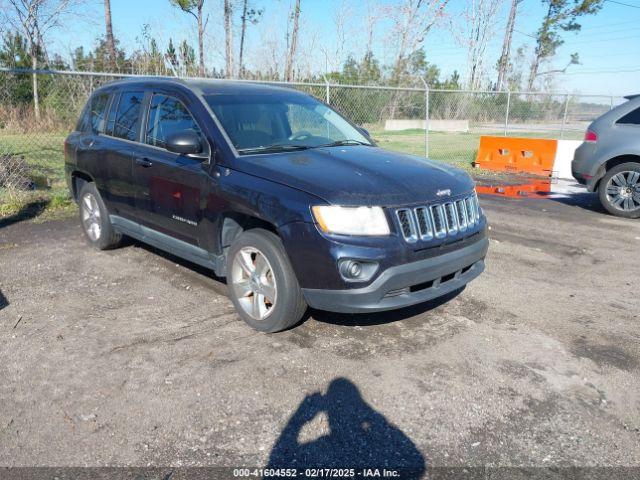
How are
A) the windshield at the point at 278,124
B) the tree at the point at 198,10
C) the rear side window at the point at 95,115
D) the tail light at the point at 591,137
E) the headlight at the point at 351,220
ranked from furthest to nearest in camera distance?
the tree at the point at 198,10
the tail light at the point at 591,137
the rear side window at the point at 95,115
the windshield at the point at 278,124
the headlight at the point at 351,220

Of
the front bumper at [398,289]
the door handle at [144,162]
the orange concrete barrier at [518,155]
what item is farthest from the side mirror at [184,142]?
the orange concrete barrier at [518,155]

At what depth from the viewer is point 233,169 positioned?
4027 millimetres

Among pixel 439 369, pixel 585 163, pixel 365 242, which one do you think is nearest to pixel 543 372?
pixel 439 369

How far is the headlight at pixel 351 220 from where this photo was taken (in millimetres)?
3471

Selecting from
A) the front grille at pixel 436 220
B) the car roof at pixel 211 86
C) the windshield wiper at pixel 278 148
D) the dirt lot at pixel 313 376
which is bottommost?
the dirt lot at pixel 313 376

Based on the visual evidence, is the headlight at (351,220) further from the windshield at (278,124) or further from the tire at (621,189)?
the tire at (621,189)

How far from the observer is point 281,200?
3639 mm

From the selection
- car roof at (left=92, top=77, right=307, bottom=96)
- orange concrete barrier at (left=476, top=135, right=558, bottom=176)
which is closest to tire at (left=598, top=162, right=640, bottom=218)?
orange concrete barrier at (left=476, top=135, right=558, bottom=176)

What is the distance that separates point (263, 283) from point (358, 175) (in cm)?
103

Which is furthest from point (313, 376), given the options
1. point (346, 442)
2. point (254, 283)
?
point (254, 283)

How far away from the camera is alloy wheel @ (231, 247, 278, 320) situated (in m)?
3.91

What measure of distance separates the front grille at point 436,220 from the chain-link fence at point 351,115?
6.61 metres

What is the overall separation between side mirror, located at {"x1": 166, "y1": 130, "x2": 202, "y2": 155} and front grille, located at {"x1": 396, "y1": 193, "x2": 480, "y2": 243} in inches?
65.5

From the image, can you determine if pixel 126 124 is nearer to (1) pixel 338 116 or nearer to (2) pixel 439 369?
(1) pixel 338 116
